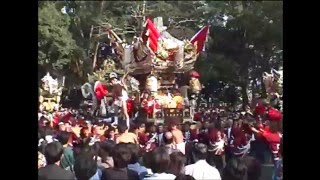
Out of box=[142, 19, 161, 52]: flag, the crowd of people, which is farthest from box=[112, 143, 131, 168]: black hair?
box=[142, 19, 161, 52]: flag

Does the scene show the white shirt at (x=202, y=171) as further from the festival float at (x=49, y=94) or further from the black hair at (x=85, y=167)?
the festival float at (x=49, y=94)

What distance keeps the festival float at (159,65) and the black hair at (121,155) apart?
458 mm

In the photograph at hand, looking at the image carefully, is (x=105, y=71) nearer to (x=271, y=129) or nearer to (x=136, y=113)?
(x=136, y=113)

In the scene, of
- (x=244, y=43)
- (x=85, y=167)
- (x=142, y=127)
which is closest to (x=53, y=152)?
(x=85, y=167)

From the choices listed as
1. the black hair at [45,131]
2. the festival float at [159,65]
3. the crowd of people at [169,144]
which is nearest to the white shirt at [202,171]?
the crowd of people at [169,144]

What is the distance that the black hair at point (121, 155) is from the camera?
3.95 meters

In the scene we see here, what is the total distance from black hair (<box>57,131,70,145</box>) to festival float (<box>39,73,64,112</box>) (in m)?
0.28

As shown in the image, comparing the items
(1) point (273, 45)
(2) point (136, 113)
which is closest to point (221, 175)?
(2) point (136, 113)

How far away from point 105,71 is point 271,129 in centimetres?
160

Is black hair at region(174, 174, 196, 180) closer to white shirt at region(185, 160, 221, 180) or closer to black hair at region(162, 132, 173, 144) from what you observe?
white shirt at region(185, 160, 221, 180)

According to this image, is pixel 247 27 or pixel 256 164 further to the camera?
pixel 247 27

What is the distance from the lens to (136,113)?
479cm

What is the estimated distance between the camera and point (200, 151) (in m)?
4.48
